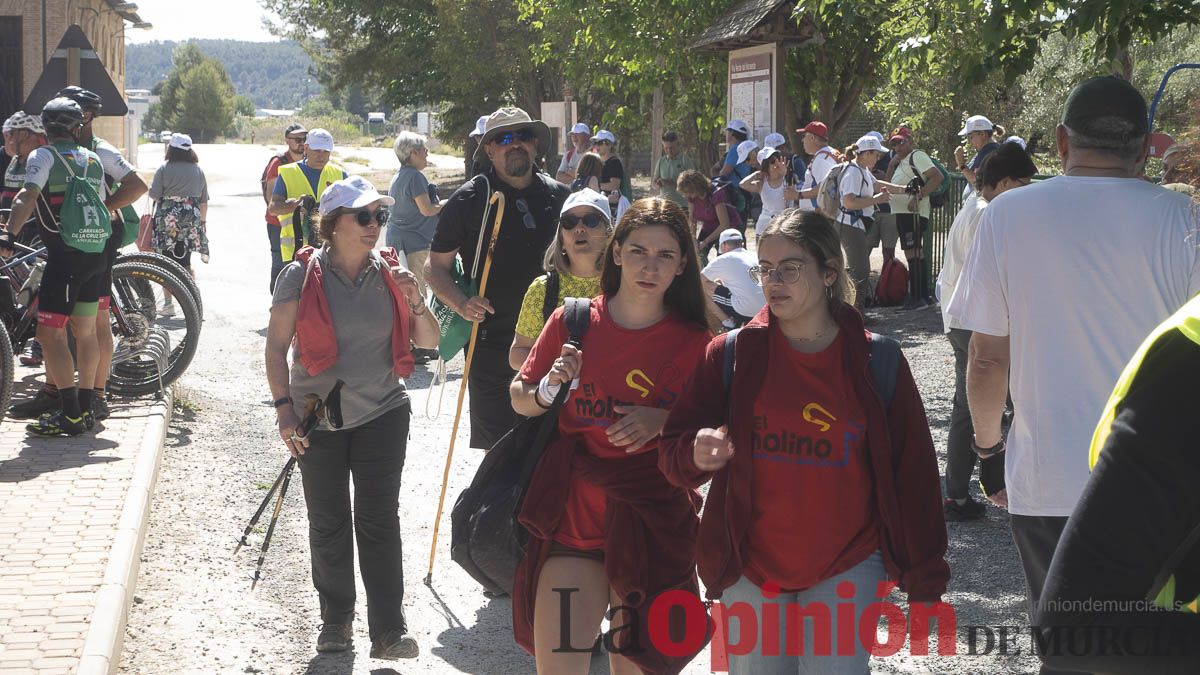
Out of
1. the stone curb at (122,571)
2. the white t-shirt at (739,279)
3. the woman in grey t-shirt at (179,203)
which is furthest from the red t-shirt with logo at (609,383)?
the woman in grey t-shirt at (179,203)

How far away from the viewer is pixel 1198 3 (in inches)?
292

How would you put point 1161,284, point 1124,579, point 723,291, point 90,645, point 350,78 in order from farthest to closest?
1. point 350,78
2. point 723,291
3. point 90,645
4. point 1161,284
5. point 1124,579

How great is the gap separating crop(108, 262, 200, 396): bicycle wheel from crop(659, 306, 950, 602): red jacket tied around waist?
21.9ft

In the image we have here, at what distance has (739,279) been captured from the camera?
696cm

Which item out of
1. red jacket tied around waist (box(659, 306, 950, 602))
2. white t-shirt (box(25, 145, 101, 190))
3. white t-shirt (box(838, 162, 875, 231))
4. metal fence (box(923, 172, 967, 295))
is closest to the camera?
red jacket tied around waist (box(659, 306, 950, 602))

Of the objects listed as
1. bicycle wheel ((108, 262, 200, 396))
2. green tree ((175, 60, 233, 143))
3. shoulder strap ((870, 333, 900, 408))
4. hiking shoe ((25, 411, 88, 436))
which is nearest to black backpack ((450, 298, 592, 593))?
shoulder strap ((870, 333, 900, 408))

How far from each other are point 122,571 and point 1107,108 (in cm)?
433

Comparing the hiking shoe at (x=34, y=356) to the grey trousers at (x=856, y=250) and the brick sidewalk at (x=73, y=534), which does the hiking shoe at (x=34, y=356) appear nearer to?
the brick sidewalk at (x=73, y=534)

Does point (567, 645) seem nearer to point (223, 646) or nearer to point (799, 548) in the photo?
point (799, 548)

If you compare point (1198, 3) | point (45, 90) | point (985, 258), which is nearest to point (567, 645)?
point (985, 258)

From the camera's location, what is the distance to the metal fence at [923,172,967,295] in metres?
15.2

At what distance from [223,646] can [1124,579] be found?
4423 mm

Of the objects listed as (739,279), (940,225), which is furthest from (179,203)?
(739,279)

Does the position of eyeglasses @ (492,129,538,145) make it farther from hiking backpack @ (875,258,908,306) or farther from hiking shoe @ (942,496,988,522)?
hiking backpack @ (875,258,908,306)
